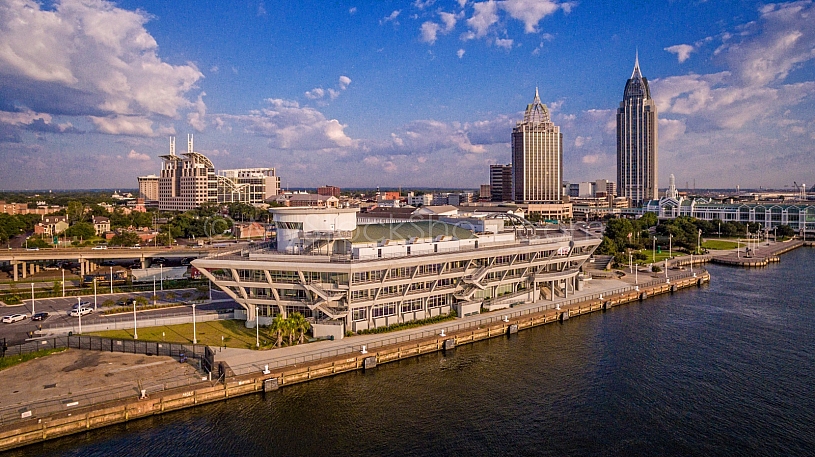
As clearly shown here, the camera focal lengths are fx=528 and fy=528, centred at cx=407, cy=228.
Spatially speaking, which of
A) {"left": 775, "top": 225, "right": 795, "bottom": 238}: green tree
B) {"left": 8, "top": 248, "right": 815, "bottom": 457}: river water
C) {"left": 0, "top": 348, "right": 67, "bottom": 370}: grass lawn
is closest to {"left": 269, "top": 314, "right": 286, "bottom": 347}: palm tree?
{"left": 8, "top": 248, "right": 815, "bottom": 457}: river water

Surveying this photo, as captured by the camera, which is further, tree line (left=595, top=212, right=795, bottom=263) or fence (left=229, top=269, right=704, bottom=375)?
tree line (left=595, top=212, right=795, bottom=263)

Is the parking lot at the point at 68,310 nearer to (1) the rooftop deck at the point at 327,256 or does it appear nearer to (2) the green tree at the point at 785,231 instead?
(1) the rooftop deck at the point at 327,256

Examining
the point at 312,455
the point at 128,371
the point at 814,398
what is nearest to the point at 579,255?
the point at 814,398

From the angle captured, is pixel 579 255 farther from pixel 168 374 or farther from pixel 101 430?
pixel 101 430

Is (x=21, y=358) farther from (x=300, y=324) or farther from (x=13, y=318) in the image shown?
(x=300, y=324)

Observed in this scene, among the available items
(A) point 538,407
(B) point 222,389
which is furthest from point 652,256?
(B) point 222,389

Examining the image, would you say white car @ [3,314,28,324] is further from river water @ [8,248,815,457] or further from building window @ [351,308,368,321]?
building window @ [351,308,368,321]
